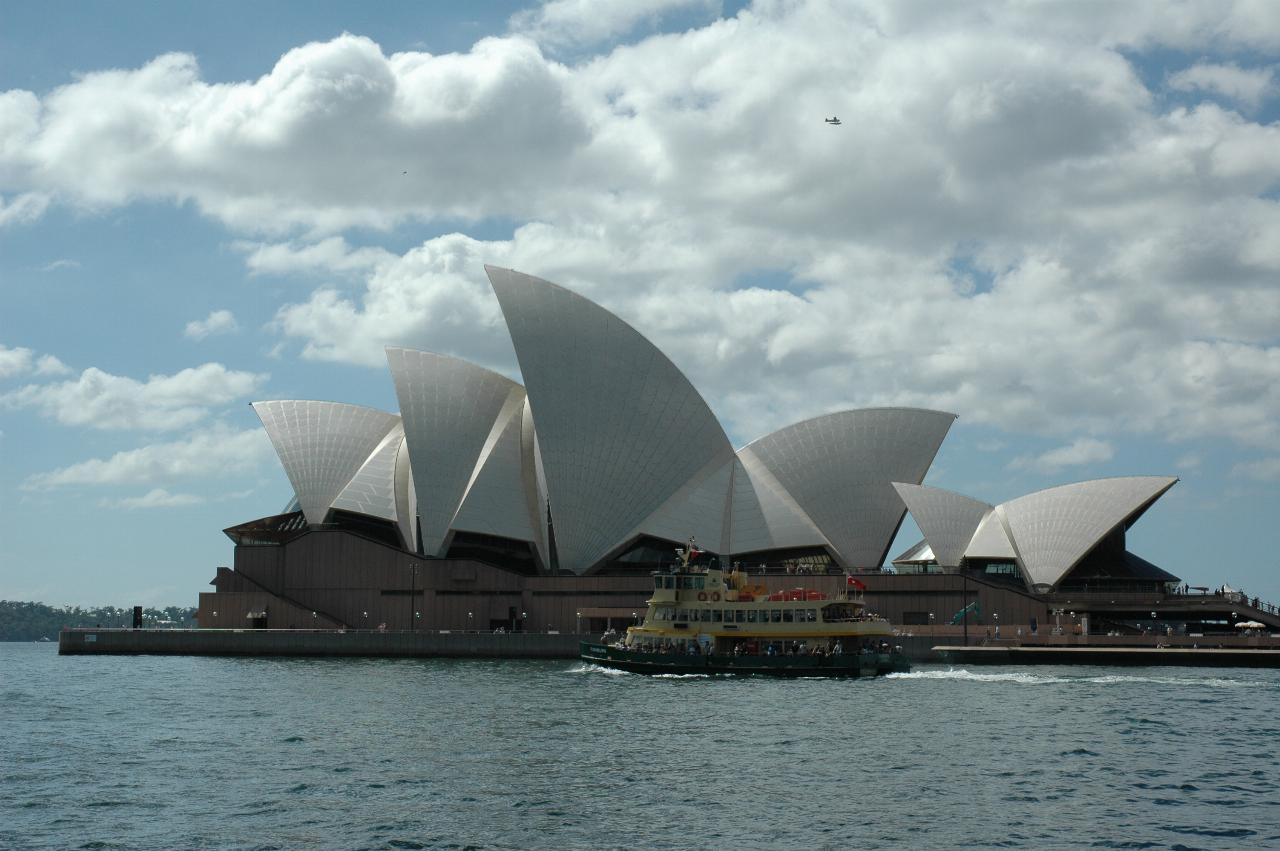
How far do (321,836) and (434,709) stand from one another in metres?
16.4

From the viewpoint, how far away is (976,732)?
106 ft

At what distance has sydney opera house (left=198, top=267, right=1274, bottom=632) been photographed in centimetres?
6888

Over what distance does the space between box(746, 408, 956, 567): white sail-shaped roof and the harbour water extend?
26734 mm

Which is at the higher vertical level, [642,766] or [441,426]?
[441,426]

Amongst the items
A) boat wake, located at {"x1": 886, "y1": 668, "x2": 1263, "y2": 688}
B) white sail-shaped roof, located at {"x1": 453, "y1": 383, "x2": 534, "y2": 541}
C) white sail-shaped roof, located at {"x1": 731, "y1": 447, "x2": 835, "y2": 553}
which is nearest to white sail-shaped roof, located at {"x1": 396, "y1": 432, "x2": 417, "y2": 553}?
white sail-shaped roof, located at {"x1": 453, "y1": 383, "x2": 534, "y2": 541}

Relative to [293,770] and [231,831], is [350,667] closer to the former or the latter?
[293,770]

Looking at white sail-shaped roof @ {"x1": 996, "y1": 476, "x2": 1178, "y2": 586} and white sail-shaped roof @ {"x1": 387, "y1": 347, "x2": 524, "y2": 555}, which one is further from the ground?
white sail-shaped roof @ {"x1": 387, "y1": 347, "x2": 524, "y2": 555}

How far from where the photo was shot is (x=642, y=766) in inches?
1074

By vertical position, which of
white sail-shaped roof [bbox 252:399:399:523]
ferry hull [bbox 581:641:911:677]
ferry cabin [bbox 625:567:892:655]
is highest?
white sail-shaped roof [bbox 252:399:399:523]

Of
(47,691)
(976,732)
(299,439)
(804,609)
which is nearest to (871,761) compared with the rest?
(976,732)

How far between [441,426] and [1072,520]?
32646mm

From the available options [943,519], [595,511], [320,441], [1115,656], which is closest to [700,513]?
[595,511]

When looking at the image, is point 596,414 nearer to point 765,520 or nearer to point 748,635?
point 765,520

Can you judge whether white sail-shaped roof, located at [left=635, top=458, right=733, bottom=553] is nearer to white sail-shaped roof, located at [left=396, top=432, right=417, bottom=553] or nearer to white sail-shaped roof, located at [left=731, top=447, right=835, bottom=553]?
white sail-shaped roof, located at [left=731, top=447, right=835, bottom=553]
